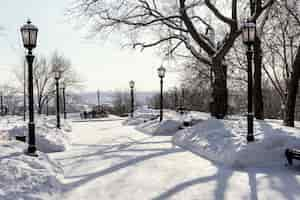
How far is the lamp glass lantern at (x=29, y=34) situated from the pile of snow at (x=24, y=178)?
265 cm

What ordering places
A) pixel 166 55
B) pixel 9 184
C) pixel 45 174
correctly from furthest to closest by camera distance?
pixel 166 55, pixel 45 174, pixel 9 184

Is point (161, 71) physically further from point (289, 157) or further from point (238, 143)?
point (289, 157)

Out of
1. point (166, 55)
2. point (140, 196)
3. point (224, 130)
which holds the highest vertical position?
point (166, 55)

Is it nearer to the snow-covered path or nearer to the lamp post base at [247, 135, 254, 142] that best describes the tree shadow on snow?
the snow-covered path

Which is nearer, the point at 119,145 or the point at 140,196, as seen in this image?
the point at 140,196

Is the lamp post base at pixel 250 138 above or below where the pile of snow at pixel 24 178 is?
above

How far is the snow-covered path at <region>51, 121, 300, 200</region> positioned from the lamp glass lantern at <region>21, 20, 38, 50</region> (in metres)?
3.26

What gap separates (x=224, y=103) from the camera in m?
16.1

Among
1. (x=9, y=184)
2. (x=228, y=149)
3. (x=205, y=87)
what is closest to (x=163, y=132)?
(x=228, y=149)

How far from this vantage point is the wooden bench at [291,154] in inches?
294

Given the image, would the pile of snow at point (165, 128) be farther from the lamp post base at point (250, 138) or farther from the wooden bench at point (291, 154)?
the wooden bench at point (291, 154)

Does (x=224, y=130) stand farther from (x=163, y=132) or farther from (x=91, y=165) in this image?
(x=163, y=132)

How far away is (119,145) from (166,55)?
8.49 metres

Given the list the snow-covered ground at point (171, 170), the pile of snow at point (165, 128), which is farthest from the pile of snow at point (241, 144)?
the pile of snow at point (165, 128)
